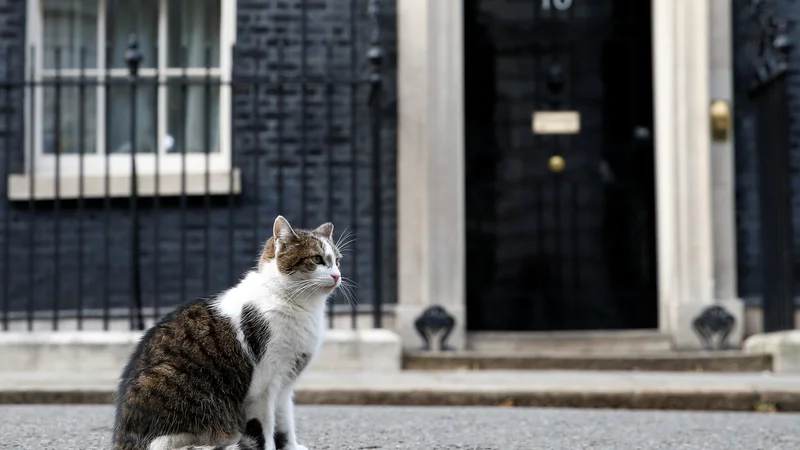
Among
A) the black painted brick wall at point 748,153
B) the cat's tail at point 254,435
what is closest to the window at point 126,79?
the black painted brick wall at point 748,153

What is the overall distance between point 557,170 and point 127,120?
11.7 ft

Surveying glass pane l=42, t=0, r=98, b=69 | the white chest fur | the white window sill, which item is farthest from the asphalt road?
glass pane l=42, t=0, r=98, b=69

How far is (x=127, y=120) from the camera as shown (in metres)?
10.2

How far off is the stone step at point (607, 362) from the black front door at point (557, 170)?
3.63ft

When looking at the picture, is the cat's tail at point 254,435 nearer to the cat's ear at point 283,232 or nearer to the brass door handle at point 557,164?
the cat's ear at point 283,232

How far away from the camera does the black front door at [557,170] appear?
396 inches

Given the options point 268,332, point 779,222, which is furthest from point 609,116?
point 268,332

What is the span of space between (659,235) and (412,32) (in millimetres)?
2604

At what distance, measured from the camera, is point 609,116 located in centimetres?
1019

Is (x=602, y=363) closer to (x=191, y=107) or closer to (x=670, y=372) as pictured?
(x=670, y=372)

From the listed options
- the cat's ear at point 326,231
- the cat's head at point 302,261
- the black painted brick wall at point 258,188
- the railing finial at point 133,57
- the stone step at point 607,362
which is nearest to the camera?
the cat's head at point 302,261

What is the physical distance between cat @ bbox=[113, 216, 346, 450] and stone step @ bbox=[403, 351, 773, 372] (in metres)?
4.26

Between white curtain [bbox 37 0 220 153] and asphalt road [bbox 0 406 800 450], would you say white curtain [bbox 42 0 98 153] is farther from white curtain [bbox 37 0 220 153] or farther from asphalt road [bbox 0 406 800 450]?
asphalt road [bbox 0 406 800 450]

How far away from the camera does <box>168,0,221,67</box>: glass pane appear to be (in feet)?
33.6
